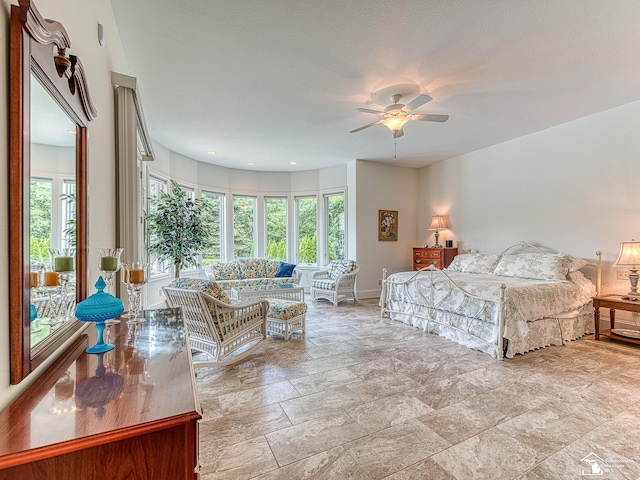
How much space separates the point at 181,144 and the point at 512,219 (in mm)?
5946

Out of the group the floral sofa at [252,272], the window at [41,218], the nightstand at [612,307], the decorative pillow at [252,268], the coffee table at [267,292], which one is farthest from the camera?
the decorative pillow at [252,268]

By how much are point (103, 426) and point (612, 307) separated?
16.2ft

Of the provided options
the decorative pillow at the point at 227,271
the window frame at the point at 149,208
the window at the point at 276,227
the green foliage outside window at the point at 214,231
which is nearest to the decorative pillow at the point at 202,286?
the window frame at the point at 149,208

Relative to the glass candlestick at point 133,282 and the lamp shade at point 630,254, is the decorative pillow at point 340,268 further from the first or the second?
the glass candlestick at point 133,282

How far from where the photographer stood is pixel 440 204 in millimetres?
6609

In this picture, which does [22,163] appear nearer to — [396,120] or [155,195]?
[396,120]

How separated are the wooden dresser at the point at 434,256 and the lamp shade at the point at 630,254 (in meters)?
2.64

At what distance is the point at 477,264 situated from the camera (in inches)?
199

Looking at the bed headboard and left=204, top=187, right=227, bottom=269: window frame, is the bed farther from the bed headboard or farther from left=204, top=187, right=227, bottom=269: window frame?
left=204, top=187, right=227, bottom=269: window frame

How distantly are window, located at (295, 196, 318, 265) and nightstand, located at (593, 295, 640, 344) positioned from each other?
5.13m

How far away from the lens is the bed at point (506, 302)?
3.32 meters

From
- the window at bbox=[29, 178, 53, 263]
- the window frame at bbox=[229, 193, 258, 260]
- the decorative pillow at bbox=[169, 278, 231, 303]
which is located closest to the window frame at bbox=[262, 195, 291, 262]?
the window frame at bbox=[229, 193, 258, 260]

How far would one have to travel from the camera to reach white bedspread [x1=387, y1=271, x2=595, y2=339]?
3.31 meters

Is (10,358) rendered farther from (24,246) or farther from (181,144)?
(181,144)
